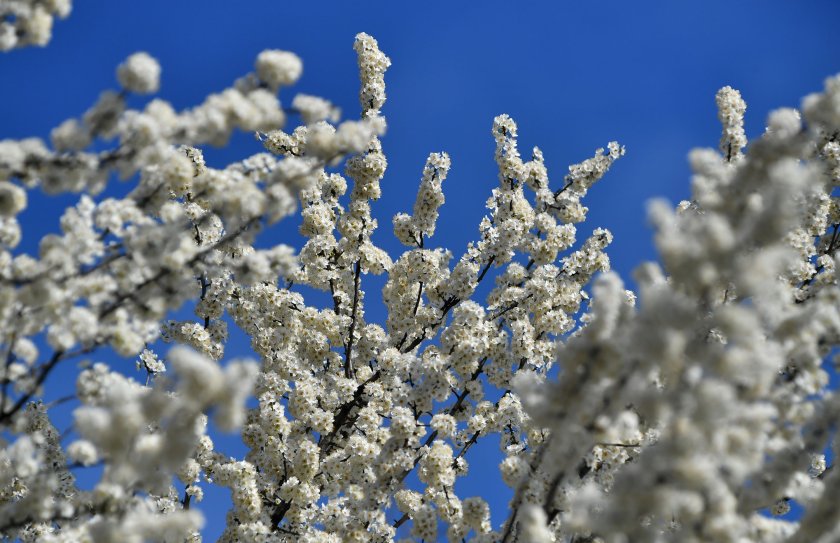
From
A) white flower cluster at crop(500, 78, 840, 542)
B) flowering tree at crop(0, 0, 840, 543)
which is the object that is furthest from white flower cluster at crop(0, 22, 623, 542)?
white flower cluster at crop(500, 78, 840, 542)

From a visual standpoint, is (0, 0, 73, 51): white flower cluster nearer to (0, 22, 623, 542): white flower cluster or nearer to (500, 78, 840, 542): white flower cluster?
(0, 22, 623, 542): white flower cluster

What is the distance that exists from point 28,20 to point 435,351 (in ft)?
20.0

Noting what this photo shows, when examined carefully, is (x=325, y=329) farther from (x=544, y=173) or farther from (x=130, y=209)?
(x=130, y=209)

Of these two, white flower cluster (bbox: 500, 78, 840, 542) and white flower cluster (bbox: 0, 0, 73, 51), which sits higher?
white flower cluster (bbox: 0, 0, 73, 51)

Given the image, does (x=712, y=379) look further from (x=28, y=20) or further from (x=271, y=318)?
(x=271, y=318)

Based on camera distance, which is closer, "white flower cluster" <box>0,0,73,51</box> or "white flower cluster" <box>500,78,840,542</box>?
"white flower cluster" <box>500,78,840,542</box>

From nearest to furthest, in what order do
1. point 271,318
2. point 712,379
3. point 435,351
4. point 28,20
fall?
point 712,379 < point 28,20 < point 435,351 < point 271,318

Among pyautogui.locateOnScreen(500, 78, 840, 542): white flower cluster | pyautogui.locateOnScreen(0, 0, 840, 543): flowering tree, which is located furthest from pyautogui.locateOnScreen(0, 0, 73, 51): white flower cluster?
pyautogui.locateOnScreen(500, 78, 840, 542): white flower cluster

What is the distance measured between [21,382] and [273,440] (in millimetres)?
5579

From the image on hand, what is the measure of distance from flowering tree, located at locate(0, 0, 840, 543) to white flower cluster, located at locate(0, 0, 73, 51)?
0.02m

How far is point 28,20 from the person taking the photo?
5.27m

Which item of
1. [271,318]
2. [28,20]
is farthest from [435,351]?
[28,20]

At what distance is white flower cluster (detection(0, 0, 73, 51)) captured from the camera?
17.1 feet

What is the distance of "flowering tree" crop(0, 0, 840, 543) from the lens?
3607 mm
